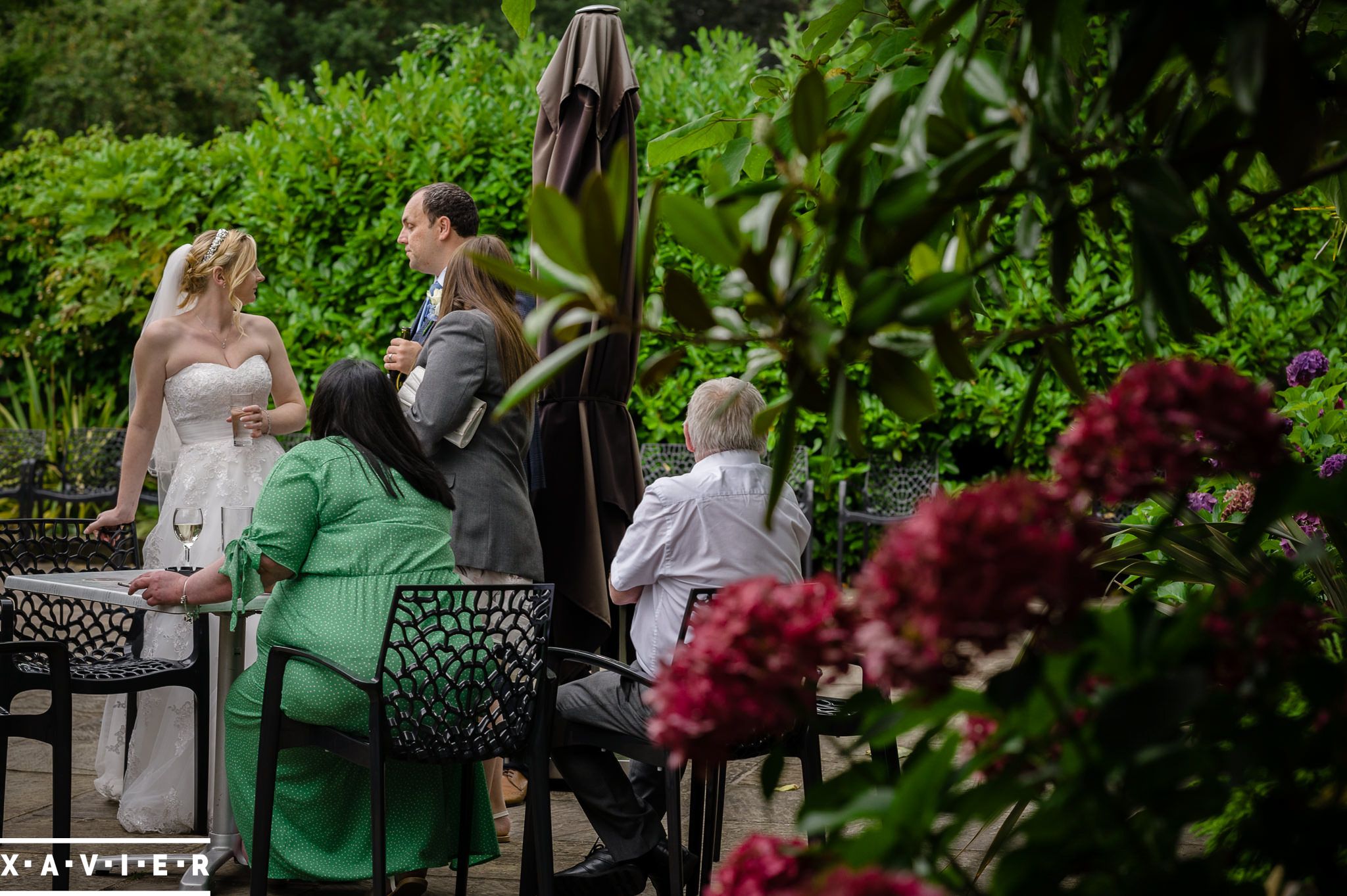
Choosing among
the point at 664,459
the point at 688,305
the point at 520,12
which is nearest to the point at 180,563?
the point at 520,12

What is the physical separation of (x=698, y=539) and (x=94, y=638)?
2.02 meters

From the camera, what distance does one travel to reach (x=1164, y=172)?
84 cm

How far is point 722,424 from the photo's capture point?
314 centimetres

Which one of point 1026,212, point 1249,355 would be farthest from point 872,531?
point 1026,212

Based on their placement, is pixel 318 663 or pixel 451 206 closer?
pixel 318 663

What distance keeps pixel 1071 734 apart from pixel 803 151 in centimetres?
42

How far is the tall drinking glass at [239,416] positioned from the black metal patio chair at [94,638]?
46 centimetres

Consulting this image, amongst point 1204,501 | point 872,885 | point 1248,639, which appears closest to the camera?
point 872,885

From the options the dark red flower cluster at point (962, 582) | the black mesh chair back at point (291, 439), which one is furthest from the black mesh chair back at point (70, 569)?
the dark red flower cluster at point (962, 582)

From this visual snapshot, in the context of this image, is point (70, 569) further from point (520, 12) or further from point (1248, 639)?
point (1248, 639)

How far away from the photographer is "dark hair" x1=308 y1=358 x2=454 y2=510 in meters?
3.09

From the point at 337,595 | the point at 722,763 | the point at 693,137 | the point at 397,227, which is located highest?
the point at 397,227

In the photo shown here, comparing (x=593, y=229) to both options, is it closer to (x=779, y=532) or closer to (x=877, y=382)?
(x=877, y=382)

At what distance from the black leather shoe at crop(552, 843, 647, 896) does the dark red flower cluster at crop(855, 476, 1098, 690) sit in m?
2.50
